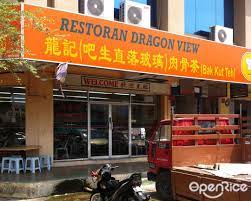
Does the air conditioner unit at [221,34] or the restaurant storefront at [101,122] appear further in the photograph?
the air conditioner unit at [221,34]

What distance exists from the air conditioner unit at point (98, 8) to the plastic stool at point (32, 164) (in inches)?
202

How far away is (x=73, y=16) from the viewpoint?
1236 cm

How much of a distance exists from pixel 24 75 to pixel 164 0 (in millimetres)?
7014

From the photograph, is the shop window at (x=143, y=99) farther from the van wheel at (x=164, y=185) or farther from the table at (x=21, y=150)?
the van wheel at (x=164, y=185)

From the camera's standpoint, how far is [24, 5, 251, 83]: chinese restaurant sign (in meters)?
11.8

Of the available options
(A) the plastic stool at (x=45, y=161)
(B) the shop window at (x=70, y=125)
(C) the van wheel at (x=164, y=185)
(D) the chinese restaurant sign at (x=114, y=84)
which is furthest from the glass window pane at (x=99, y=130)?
(C) the van wheel at (x=164, y=185)

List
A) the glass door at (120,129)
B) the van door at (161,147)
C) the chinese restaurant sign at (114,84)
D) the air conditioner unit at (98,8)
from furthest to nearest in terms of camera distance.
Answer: the glass door at (120,129)
the chinese restaurant sign at (114,84)
the air conditioner unit at (98,8)
the van door at (161,147)

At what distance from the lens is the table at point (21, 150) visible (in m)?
13.8

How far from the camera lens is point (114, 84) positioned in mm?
16562

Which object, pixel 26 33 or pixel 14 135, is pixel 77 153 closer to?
pixel 14 135

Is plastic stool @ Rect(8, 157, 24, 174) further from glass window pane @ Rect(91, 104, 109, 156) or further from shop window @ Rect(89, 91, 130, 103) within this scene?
shop window @ Rect(89, 91, 130, 103)

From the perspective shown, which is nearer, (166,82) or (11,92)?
(11,92)

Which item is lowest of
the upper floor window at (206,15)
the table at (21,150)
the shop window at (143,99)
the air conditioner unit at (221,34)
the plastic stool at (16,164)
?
the plastic stool at (16,164)

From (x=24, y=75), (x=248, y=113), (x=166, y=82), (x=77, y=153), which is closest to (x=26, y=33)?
(x=24, y=75)
